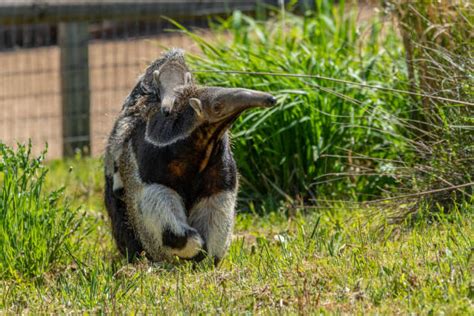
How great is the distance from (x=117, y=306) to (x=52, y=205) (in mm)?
1442

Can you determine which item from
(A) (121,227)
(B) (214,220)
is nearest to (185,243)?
(B) (214,220)

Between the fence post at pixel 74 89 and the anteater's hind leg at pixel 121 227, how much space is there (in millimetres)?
3694

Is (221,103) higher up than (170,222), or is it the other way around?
(221,103)

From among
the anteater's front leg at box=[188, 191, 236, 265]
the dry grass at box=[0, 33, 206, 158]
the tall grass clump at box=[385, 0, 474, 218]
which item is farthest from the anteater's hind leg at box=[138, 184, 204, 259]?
the dry grass at box=[0, 33, 206, 158]

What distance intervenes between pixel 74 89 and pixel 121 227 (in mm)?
4082

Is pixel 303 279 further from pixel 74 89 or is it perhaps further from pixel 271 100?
pixel 74 89

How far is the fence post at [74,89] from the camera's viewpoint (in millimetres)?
9922

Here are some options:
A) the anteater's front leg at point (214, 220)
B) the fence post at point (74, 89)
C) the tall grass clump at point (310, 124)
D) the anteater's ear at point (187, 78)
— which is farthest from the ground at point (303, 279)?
the fence post at point (74, 89)

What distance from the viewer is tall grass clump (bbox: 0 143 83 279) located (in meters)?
5.51

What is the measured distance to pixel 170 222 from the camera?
5.42 m

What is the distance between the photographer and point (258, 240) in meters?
6.21

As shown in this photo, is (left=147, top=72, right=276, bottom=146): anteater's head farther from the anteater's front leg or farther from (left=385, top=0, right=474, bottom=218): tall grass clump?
(left=385, top=0, right=474, bottom=218): tall grass clump

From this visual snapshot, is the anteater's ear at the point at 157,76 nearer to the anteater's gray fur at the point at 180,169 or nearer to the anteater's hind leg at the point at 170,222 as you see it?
the anteater's gray fur at the point at 180,169

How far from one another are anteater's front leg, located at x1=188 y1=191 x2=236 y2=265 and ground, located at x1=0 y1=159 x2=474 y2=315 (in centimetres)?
12
